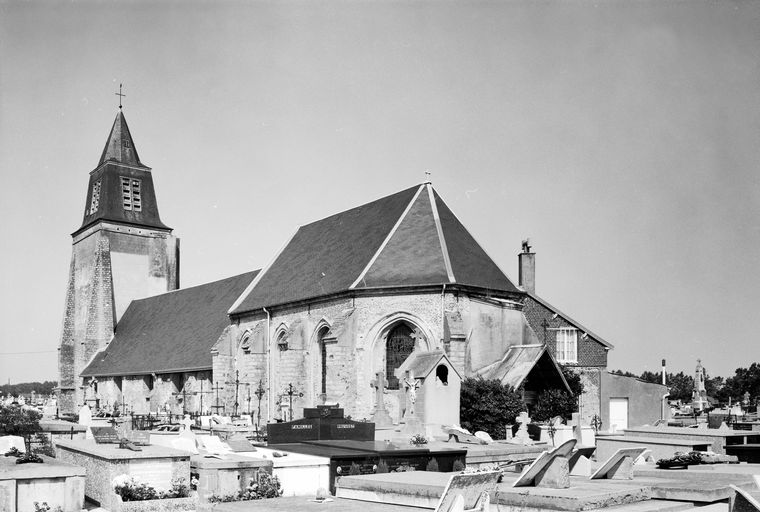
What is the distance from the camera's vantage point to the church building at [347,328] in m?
30.5

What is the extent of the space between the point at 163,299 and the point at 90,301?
16.6 feet

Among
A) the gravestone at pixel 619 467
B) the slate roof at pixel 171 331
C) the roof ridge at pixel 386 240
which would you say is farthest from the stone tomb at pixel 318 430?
the slate roof at pixel 171 331

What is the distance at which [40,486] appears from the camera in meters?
11.5

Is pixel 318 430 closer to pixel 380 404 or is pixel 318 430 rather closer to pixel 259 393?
pixel 380 404

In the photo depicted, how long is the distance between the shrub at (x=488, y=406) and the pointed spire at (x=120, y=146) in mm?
36677

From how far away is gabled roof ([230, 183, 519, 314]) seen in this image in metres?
31.2

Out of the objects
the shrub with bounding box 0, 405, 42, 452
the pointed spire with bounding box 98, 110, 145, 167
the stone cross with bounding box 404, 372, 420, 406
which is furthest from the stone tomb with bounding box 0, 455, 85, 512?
the pointed spire with bounding box 98, 110, 145, 167

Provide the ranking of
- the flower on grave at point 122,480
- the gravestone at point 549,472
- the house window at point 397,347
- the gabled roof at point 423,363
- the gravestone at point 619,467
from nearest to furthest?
the gravestone at point 549,472 → the gravestone at point 619,467 → the flower on grave at point 122,480 → the gabled roof at point 423,363 → the house window at point 397,347

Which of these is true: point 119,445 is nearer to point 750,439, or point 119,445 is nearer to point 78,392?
point 750,439

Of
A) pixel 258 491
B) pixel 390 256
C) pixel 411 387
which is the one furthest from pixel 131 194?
pixel 258 491

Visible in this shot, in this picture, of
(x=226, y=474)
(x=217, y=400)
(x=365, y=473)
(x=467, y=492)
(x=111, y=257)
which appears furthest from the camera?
(x=111, y=257)

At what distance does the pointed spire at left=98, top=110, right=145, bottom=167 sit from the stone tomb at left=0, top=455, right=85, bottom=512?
155 ft

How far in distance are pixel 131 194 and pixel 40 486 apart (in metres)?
48.0

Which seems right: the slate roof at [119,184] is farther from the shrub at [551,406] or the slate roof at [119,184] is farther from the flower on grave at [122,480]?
the flower on grave at [122,480]
